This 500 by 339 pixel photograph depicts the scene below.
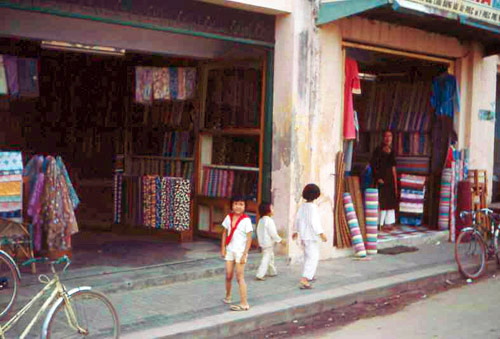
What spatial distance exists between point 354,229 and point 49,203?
15.8 feet

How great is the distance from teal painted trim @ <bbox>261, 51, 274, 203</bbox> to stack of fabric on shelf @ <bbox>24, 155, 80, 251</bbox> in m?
3.04

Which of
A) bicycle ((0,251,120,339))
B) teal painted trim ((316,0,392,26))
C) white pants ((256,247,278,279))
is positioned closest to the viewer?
bicycle ((0,251,120,339))

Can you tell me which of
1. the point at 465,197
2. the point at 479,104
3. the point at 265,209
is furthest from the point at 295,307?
the point at 479,104

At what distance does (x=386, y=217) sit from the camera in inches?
481

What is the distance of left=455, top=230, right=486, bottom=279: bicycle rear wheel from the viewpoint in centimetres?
912

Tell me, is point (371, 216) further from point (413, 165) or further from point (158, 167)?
point (158, 167)

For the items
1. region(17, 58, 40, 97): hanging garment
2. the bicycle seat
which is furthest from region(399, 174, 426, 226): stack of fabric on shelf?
region(17, 58, 40, 97): hanging garment

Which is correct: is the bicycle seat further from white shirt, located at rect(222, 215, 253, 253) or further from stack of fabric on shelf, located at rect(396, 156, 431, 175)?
white shirt, located at rect(222, 215, 253, 253)

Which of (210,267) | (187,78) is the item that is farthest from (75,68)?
(210,267)

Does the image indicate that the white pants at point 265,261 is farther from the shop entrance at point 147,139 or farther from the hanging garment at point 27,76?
the hanging garment at point 27,76

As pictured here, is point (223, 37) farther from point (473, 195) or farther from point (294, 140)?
point (473, 195)

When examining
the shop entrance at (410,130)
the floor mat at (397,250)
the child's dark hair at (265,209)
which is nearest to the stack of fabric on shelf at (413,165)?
the shop entrance at (410,130)

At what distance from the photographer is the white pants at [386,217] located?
12.2m

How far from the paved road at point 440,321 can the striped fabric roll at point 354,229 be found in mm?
1913
